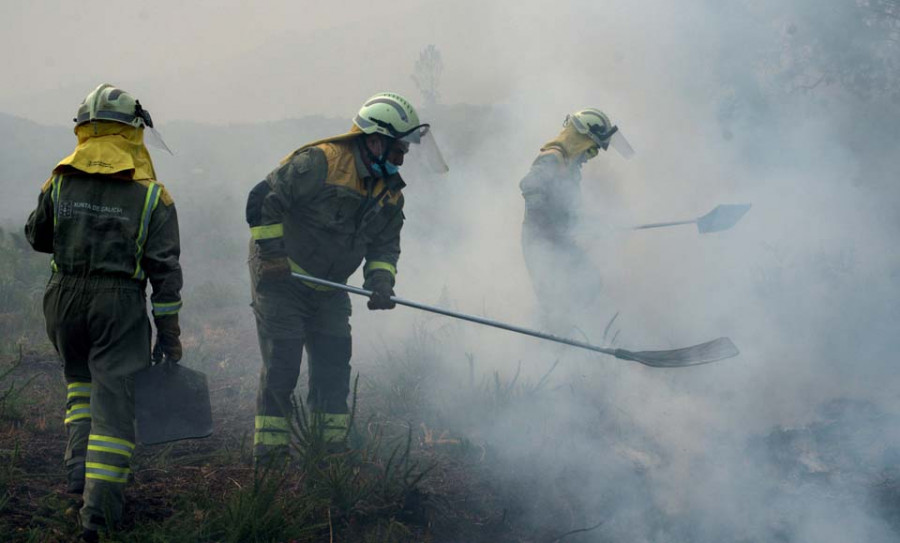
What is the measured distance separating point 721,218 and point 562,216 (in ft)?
4.61

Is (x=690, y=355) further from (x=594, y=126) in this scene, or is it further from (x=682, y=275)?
(x=682, y=275)

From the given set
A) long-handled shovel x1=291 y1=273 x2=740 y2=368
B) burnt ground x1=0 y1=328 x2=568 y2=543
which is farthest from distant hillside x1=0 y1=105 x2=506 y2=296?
long-handled shovel x1=291 y1=273 x2=740 y2=368

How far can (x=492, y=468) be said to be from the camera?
4.38 meters

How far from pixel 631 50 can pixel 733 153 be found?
2.38 meters

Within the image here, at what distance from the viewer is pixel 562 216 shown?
220 inches

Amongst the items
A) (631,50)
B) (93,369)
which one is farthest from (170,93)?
(93,369)

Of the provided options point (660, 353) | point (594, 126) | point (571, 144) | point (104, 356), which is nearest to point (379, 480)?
point (104, 356)

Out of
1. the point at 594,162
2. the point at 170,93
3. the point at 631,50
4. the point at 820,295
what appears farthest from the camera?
the point at 170,93

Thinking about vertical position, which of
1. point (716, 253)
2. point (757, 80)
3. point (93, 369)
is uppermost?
point (757, 80)

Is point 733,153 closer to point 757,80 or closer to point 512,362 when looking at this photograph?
point 757,80

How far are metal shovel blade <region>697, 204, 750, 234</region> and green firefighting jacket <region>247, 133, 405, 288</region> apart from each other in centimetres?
308

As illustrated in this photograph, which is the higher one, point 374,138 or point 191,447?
point 374,138

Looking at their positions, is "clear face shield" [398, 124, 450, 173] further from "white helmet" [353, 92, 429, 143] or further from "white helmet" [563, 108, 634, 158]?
"white helmet" [563, 108, 634, 158]

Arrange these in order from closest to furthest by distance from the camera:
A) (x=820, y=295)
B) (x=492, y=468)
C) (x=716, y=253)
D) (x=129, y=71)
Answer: (x=492, y=468) → (x=820, y=295) → (x=716, y=253) → (x=129, y=71)
